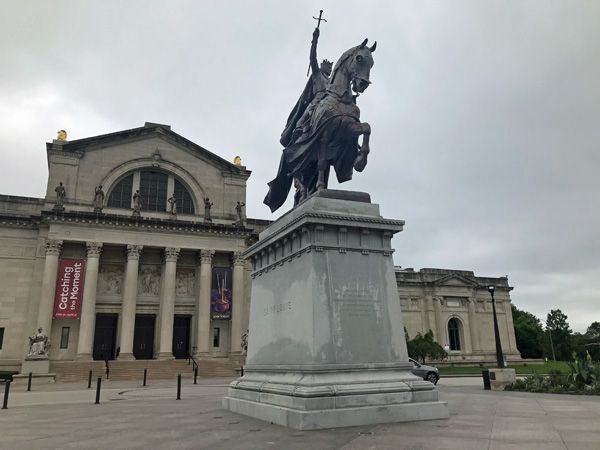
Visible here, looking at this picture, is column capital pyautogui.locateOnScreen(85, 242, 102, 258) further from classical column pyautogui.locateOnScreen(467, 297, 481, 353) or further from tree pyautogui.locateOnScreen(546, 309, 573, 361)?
tree pyautogui.locateOnScreen(546, 309, 573, 361)

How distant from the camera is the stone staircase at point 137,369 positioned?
33.6 m

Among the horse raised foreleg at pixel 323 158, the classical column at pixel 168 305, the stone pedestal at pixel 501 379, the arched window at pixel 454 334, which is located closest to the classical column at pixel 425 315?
the arched window at pixel 454 334

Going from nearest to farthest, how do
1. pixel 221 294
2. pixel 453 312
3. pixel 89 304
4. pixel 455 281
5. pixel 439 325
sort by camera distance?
1. pixel 89 304
2. pixel 221 294
3. pixel 439 325
4. pixel 453 312
5. pixel 455 281

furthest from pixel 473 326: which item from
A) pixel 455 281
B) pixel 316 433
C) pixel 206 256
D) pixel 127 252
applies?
pixel 316 433

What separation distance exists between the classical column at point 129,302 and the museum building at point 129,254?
86mm

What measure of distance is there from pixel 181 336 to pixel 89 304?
9.09 meters

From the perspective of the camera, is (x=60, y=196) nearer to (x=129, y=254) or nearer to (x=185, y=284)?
(x=129, y=254)

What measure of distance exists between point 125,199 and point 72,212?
5.98 metres

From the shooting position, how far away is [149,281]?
43.1 meters

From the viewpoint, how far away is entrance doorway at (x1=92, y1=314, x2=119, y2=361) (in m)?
40.4

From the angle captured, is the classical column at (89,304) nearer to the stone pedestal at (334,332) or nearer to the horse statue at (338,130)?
the stone pedestal at (334,332)

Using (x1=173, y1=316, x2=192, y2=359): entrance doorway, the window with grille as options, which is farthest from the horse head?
the window with grille

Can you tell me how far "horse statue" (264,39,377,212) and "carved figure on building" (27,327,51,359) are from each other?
31.4m

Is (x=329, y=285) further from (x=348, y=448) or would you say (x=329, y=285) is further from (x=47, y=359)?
(x=47, y=359)
